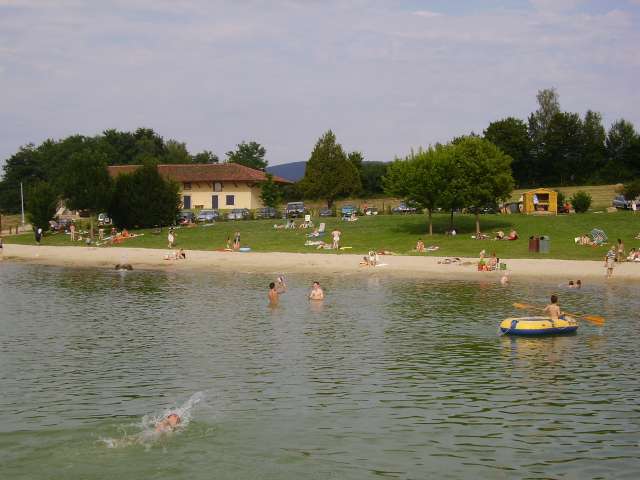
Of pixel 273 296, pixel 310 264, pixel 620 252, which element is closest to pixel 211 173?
pixel 310 264

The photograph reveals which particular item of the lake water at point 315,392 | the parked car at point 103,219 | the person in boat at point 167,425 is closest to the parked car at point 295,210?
the parked car at point 103,219

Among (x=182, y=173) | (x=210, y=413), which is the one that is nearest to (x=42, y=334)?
(x=210, y=413)

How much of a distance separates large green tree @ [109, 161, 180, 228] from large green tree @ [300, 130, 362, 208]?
62.2 ft

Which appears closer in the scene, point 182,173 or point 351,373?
point 351,373

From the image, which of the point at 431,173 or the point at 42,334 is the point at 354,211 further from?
the point at 42,334

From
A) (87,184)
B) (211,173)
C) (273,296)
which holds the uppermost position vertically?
(211,173)

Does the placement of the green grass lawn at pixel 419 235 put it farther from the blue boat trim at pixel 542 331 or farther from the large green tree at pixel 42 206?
the blue boat trim at pixel 542 331

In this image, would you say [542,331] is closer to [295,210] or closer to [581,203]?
[581,203]

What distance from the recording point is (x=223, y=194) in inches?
3981

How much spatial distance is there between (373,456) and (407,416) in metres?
2.51

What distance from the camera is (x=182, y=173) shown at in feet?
338

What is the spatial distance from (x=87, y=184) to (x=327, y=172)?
28.9 m

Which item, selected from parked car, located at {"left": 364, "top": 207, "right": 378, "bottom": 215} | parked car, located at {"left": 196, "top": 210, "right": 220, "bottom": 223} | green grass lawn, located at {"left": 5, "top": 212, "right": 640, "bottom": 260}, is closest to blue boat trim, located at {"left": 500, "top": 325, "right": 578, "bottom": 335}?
green grass lawn, located at {"left": 5, "top": 212, "right": 640, "bottom": 260}

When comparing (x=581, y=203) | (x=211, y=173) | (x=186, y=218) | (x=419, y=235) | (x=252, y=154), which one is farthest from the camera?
(x=252, y=154)
